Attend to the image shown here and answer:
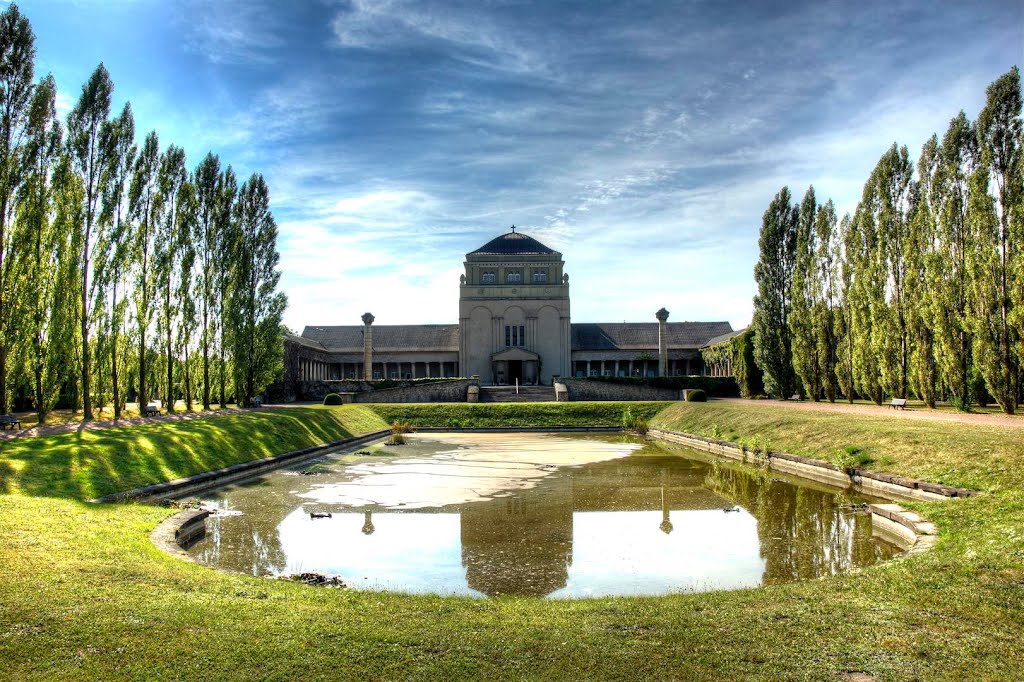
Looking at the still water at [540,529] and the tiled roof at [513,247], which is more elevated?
the tiled roof at [513,247]

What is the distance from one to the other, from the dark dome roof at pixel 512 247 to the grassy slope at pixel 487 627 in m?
55.3

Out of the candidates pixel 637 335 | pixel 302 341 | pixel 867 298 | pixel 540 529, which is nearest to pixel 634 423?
pixel 867 298

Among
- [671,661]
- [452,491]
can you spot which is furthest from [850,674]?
[452,491]

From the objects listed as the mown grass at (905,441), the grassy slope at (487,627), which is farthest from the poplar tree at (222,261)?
the grassy slope at (487,627)

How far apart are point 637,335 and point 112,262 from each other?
4769 cm

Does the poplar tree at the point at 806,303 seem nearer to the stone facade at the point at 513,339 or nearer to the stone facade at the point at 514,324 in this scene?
the stone facade at the point at 513,339

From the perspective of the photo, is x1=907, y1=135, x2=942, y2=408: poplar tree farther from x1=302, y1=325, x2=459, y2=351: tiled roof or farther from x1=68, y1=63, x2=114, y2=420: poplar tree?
x1=302, y1=325, x2=459, y2=351: tiled roof

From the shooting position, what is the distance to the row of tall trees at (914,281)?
877 inches

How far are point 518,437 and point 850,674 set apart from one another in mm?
25645

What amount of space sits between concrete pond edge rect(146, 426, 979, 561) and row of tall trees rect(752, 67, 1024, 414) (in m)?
8.62

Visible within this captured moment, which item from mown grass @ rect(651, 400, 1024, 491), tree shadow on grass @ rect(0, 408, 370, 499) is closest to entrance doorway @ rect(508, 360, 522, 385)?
mown grass @ rect(651, 400, 1024, 491)

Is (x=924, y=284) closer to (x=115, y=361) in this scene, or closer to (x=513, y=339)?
(x=115, y=361)

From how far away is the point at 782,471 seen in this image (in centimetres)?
1845

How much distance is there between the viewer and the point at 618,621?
5.69 m
